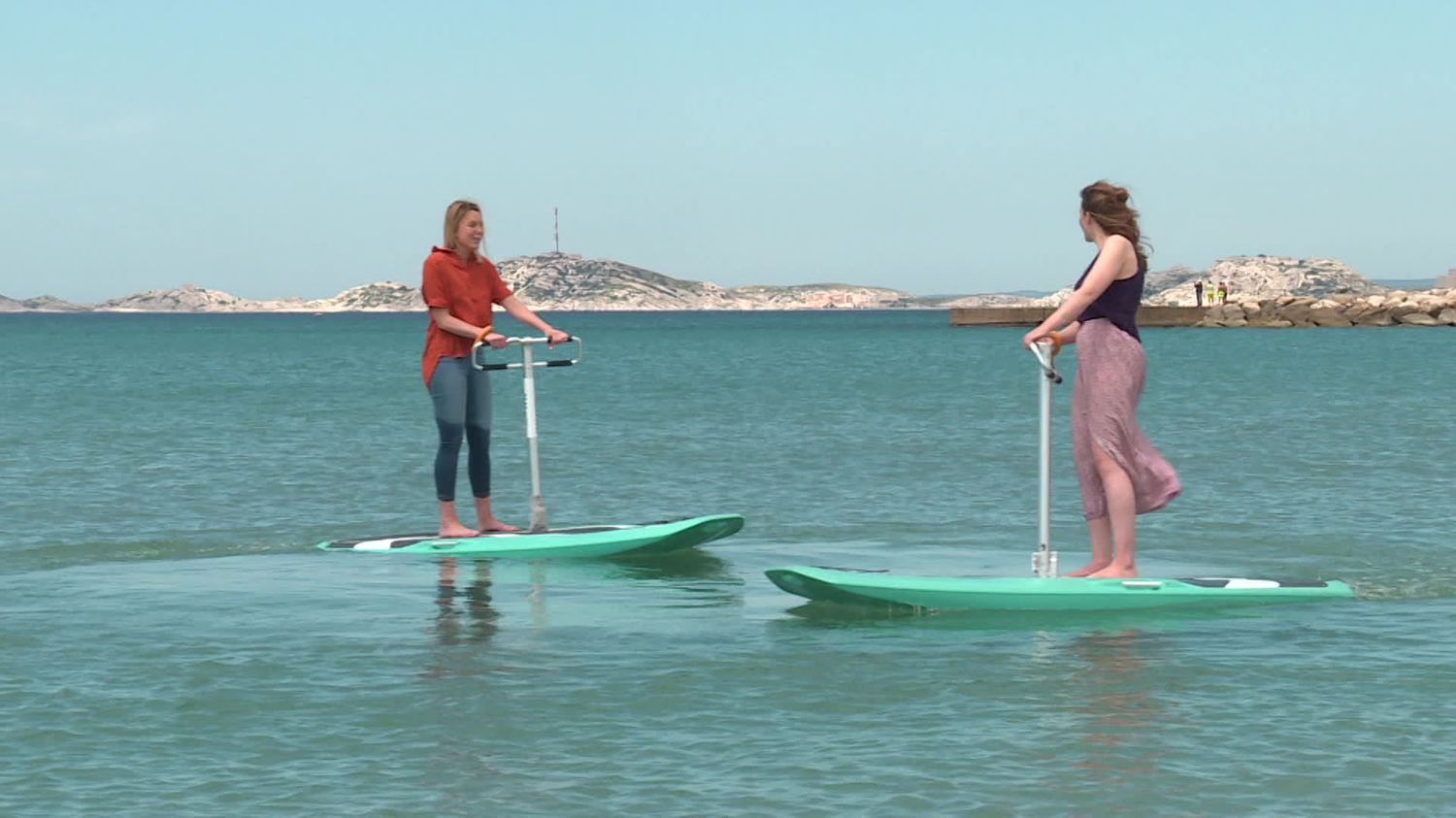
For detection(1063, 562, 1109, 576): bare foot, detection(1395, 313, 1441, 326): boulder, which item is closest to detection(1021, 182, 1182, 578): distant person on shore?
detection(1063, 562, 1109, 576): bare foot

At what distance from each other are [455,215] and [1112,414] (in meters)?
4.06

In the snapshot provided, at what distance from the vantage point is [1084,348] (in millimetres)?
8891

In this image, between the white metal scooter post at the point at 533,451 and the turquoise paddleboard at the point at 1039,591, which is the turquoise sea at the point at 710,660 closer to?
the turquoise paddleboard at the point at 1039,591

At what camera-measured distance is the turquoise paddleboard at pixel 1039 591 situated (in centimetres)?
911

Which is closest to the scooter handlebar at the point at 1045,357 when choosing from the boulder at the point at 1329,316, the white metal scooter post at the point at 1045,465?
the white metal scooter post at the point at 1045,465

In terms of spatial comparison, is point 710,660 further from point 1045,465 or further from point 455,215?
point 455,215

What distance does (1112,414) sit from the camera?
29.0 feet

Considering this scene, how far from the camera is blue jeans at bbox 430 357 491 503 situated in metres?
11.1

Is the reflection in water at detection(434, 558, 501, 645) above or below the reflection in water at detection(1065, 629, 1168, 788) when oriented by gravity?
above

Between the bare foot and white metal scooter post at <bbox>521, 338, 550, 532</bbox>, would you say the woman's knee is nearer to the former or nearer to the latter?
white metal scooter post at <bbox>521, 338, 550, 532</bbox>

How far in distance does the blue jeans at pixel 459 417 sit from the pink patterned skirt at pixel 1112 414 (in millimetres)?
3694

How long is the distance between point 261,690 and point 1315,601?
505cm

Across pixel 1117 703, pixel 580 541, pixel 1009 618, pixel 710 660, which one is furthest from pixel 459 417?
pixel 1117 703

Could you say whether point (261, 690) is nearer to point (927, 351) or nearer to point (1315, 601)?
point (1315, 601)
